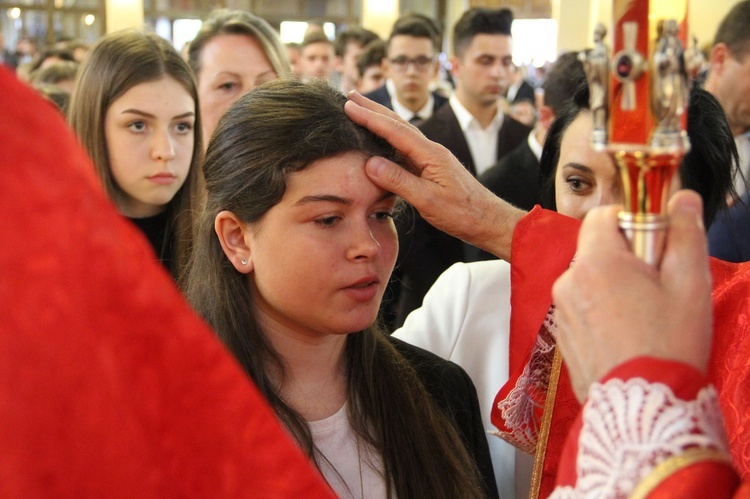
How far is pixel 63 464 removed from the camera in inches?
15.7

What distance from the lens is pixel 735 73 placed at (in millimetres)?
3475

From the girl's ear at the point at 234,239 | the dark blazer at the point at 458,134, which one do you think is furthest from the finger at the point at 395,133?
the dark blazer at the point at 458,134

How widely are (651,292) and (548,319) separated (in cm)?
73

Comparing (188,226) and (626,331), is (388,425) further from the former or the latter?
(188,226)

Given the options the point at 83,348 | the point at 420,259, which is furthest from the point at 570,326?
the point at 420,259

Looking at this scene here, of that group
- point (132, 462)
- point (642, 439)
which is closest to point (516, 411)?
point (642, 439)

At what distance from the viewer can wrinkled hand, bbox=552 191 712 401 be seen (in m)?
0.74

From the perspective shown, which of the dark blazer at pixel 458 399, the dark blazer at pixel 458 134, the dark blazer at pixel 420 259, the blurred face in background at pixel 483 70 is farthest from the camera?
the blurred face in background at pixel 483 70

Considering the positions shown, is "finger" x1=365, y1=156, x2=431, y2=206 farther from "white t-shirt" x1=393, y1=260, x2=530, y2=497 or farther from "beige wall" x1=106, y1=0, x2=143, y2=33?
"beige wall" x1=106, y1=0, x2=143, y2=33

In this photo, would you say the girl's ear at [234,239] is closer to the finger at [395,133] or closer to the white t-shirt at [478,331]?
the finger at [395,133]

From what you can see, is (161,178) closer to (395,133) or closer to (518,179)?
(395,133)

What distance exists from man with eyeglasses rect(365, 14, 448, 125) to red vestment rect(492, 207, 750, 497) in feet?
13.6

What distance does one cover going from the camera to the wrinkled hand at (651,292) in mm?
744

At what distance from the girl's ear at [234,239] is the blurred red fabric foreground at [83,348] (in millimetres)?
1101
